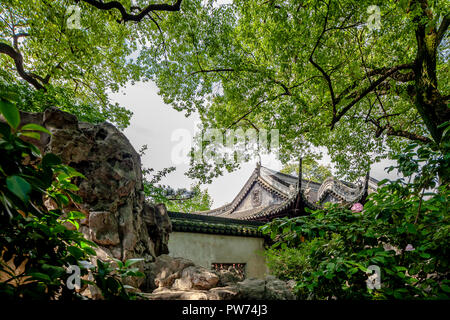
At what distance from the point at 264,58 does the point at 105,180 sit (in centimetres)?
462

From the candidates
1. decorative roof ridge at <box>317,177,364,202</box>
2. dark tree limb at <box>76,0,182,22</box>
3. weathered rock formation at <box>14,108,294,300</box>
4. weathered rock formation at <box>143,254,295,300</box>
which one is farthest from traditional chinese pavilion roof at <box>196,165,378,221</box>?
dark tree limb at <box>76,0,182,22</box>

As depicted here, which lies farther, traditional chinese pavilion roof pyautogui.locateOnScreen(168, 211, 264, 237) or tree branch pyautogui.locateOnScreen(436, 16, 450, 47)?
traditional chinese pavilion roof pyautogui.locateOnScreen(168, 211, 264, 237)

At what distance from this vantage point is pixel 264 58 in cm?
600

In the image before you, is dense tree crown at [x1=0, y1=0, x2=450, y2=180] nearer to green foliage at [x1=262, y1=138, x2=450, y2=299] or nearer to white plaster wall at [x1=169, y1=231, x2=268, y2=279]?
white plaster wall at [x1=169, y1=231, x2=268, y2=279]

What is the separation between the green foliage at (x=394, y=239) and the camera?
4.41ft

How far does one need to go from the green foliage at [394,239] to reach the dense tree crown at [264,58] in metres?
2.62

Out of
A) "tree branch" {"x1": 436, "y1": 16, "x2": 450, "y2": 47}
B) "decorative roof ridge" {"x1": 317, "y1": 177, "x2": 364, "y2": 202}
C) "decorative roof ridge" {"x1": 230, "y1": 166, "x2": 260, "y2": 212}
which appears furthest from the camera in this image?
"decorative roof ridge" {"x1": 230, "y1": 166, "x2": 260, "y2": 212}

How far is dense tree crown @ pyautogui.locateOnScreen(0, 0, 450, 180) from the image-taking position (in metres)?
4.54

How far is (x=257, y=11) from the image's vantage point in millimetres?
4797

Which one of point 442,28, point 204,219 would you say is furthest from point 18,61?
point 442,28

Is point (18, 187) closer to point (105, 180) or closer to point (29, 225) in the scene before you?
point (29, 225)

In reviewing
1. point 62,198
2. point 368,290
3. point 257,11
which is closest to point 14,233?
point 62,198

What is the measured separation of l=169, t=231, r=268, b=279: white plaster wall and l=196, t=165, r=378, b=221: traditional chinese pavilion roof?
1678mm

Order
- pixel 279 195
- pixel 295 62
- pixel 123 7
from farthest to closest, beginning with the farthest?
pixel 279 195, pixel 295 62, pixel 123 7
